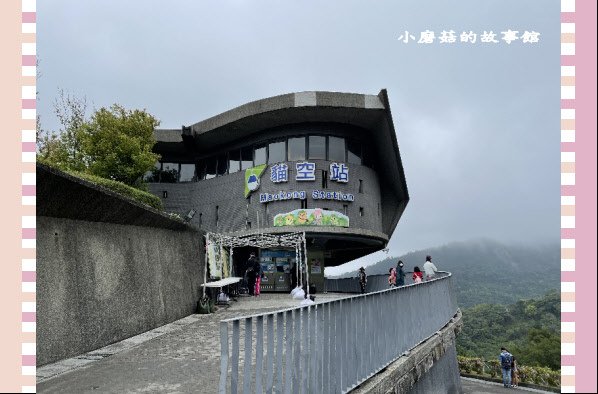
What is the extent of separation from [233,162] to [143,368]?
26.3 m

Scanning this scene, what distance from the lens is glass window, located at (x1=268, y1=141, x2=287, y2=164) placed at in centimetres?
2923

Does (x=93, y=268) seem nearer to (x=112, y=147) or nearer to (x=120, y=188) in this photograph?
(x=120, y=188)

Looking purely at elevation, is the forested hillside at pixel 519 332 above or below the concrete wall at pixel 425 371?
below

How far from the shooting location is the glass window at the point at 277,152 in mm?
29234

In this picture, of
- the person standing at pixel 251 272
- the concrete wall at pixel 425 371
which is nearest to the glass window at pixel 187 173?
the person standing at pixel 251 272

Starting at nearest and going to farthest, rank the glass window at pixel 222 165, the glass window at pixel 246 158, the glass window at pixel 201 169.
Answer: the glass window at pixel 246 158
the glass window at pixel 222 165
the glass window at pixel 201 169

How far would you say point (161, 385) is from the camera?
533 cm

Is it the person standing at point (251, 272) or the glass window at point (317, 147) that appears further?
the glass window at point (317, 147)

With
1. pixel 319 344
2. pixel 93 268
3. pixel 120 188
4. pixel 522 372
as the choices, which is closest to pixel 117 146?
pixel 120 188

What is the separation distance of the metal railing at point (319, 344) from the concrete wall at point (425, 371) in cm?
17

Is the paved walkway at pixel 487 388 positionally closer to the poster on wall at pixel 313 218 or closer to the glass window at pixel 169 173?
the poster on wall at pixel 313 218

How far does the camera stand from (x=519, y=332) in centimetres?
7206

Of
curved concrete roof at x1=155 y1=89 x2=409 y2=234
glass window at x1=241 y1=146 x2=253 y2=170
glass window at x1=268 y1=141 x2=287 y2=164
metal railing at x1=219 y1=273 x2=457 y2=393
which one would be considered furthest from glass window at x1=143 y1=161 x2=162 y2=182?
metal railing at x1=219 y1=273 x2=457 y2=393

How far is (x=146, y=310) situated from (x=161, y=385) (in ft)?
16.4
